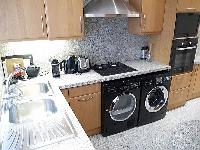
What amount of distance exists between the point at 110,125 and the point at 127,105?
403mm

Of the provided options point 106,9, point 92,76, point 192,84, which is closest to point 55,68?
point 92,76

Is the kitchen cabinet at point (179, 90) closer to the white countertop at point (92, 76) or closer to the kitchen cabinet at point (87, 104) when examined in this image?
the white countertop at point (92, 76)

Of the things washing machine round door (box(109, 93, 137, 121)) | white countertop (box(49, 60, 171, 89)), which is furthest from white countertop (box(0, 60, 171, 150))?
washing machine round door (box(109, 93, 137, 121))

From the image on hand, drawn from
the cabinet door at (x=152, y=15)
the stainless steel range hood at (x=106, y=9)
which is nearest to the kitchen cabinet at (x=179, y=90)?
the cabinet door at (x=152, y=15)

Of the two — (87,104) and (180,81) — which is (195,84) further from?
(87,104)

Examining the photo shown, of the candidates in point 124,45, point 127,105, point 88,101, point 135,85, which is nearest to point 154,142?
point 127,105

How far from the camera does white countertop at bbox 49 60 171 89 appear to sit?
7.27ft

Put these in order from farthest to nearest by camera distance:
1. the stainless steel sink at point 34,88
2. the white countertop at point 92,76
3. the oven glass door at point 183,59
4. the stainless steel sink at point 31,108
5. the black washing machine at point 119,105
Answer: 1. the oven glass door at point 183,59
2. the black washing machine at point 119,105
3. the white countertop at point 92,76
4. the stainless steel sink at point 34,88
5. the stainless steel sink at point 31,108

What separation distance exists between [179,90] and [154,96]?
60 cm

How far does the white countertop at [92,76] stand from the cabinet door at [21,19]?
0.60 m

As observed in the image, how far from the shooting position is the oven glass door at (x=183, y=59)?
10.0 feet

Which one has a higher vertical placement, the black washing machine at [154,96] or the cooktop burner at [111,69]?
the cooktop burner at [111,69]

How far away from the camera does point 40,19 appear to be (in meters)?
2.06

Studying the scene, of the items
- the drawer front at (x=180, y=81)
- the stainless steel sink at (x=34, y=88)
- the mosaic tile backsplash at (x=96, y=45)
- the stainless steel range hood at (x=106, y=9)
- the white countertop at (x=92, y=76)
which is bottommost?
the drawer front at (x=180, y=81)
